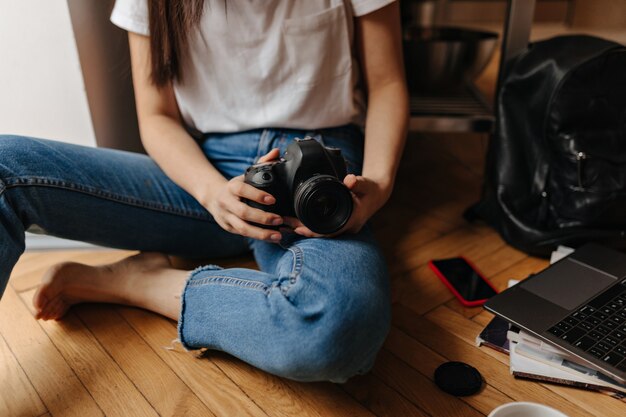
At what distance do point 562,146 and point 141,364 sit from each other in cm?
74

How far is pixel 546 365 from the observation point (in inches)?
27.7

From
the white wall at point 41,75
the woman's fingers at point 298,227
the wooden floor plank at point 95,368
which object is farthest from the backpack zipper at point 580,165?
the white wall at point 41,75

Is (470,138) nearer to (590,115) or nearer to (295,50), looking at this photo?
(590,115)

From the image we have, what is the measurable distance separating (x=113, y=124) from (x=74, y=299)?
1.15 feet

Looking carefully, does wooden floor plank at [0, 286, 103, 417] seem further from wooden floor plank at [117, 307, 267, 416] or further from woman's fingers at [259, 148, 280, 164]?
woman's fingers at [259, 148, 280, 164]

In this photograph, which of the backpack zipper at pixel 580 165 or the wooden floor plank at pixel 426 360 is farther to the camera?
the backpack zipper at pixel 580 165

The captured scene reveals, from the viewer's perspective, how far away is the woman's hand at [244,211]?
0.66 meters

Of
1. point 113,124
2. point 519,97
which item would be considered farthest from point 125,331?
point 519,97

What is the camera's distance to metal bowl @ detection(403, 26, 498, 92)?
3.88 feet

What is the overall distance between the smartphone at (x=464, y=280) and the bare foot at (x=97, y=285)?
17.1 inches

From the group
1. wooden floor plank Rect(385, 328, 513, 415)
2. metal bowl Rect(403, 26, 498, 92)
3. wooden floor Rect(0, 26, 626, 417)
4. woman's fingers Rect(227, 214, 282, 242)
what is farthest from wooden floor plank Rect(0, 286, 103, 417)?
metal bowl Rect(403, 26, 498, 92)

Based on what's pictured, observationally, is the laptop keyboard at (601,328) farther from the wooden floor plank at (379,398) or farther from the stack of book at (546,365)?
the wooden floor plank at (379,398)

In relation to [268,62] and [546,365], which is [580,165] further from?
[268,62]

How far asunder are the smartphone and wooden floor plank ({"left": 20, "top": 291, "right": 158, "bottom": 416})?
1.61ft
